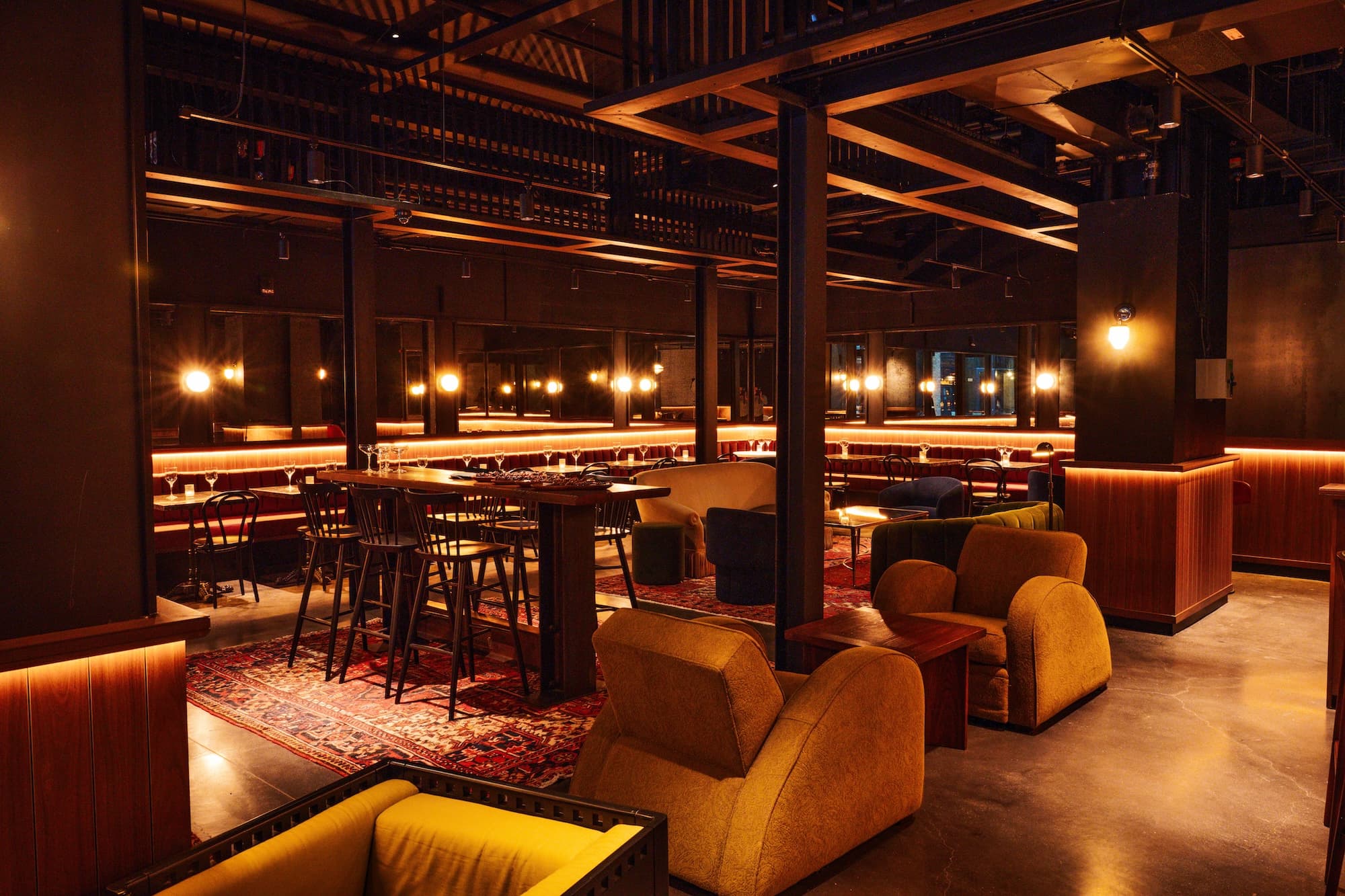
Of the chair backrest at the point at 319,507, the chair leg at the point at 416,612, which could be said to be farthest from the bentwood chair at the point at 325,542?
the chair leg at the point at 416,612

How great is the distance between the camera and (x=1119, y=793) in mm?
3805

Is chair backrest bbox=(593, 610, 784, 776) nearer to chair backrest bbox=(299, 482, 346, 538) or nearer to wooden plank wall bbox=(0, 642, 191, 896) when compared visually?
wooden plank wall bbox=(0, 642, 191, 896)

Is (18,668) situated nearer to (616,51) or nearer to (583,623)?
(583,623)

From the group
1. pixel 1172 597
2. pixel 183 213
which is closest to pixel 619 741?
pixel 1172 597

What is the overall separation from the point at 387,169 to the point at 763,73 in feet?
14.6

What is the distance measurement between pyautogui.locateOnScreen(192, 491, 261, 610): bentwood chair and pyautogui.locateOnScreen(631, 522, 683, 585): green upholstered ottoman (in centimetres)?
337

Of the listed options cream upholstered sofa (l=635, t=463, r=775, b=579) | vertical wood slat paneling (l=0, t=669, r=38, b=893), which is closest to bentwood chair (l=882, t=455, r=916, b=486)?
cream upholstered sofa (l=635, t=463, r=775, b=579)

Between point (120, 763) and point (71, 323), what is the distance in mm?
1148

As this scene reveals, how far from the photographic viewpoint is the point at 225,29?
20.6 feet

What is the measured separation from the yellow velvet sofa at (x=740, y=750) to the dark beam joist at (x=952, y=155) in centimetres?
307

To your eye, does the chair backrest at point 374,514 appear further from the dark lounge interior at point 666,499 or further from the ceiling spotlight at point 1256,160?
the ceiling spotlight at point 1256,160

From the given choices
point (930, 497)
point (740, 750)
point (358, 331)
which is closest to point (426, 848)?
point (740, 750)

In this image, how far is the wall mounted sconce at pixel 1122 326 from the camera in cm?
674

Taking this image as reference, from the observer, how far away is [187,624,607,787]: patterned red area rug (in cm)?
428
